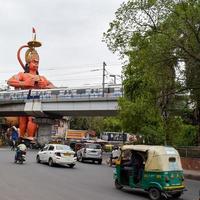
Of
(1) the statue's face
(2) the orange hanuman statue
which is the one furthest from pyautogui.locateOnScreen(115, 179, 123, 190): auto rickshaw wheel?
(1) the statue's face

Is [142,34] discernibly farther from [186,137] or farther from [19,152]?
[186,137]

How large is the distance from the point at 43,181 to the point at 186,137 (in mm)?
21975

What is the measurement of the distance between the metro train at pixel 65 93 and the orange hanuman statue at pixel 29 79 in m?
6.44

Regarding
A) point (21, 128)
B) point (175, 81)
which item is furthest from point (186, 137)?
point (21, 128)

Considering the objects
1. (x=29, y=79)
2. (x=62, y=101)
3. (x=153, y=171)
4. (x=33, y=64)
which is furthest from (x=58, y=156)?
(x=33, y=64)

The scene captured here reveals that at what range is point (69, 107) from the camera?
55312mm

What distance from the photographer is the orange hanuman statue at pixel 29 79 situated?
69.3 metres

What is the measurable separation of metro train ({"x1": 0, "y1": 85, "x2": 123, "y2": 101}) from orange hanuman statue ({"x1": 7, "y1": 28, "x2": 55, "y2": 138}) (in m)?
6.44

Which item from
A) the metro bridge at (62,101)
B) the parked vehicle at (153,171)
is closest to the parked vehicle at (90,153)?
the metro bridge at (62,101)

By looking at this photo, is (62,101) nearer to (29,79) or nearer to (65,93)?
(65,93)

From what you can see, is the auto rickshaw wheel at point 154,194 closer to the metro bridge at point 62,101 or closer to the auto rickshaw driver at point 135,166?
the auto rickshaw driver at point 135,166

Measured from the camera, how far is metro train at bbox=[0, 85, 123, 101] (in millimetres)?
50578

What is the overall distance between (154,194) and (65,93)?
4116cm

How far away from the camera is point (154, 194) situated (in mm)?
14992
